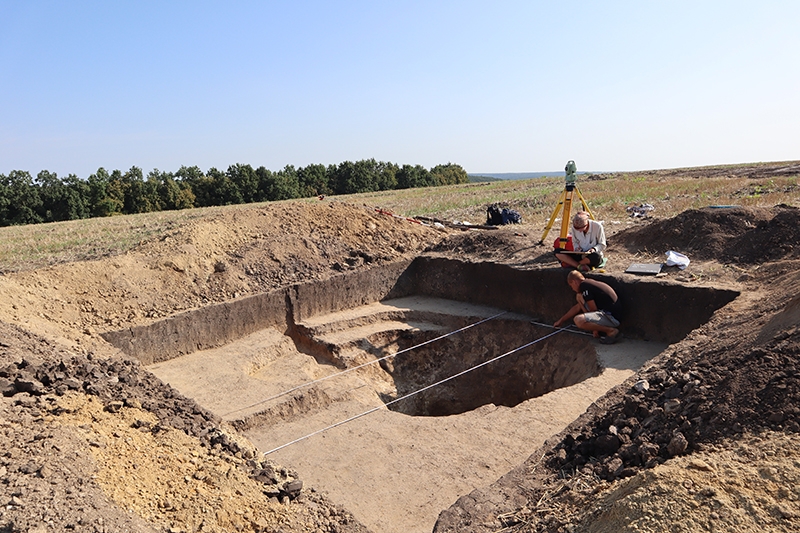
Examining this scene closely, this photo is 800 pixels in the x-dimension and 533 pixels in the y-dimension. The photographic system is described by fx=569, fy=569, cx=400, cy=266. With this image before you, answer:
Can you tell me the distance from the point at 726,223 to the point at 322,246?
6473 mm

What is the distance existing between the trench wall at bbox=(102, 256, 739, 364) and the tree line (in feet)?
93.2

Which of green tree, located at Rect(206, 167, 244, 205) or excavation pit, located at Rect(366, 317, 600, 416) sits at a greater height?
green tree, located at Rect(206, 167, 244, 205)

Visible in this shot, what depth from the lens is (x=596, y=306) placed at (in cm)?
764

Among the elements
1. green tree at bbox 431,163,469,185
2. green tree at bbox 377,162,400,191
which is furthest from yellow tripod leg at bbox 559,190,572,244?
green tree at bbox 431,163,469,185

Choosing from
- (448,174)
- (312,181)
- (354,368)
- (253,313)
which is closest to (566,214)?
(354,368)

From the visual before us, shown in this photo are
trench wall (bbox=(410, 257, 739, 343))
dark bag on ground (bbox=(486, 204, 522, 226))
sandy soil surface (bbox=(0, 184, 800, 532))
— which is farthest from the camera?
dark bag on ground (bbox=(486, 204, 522, 226))

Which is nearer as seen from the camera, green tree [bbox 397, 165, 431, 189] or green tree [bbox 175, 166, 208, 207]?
green tree [bbox 175, 166, 208, 207]

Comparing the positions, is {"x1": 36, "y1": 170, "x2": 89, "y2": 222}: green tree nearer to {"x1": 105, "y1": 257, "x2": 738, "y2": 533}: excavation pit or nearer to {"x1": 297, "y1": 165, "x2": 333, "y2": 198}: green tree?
{"x1": 297, "y1": 165, "x2": 333, "y2": 198}: green tree

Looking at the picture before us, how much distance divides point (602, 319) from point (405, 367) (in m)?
3.09

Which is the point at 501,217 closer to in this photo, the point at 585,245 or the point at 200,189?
the point at 585,245

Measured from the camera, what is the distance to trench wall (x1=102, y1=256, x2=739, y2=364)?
23.6 ft

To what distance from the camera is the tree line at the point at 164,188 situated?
32062 millimetres

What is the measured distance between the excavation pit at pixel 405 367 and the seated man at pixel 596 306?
18cm

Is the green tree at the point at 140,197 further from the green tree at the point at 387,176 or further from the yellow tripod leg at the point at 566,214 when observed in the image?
the yellow tripod leg at the point at 566,214
